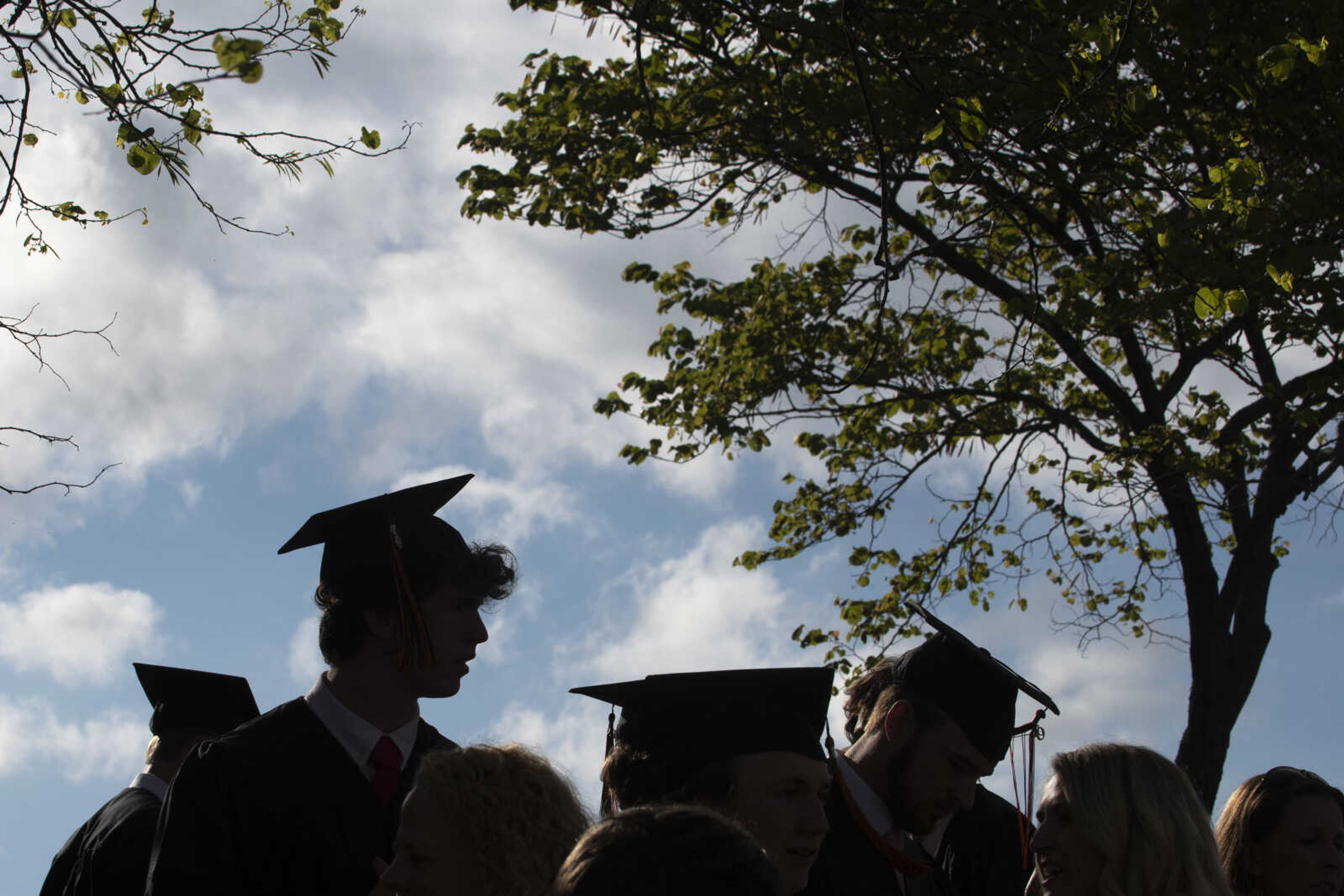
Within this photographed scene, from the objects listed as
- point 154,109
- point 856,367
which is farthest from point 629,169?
point 154,109

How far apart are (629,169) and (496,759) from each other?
8.62 meters

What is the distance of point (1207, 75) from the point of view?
8805 mm

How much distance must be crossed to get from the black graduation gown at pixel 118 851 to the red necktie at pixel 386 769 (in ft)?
3.16

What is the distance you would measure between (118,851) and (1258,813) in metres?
3.58

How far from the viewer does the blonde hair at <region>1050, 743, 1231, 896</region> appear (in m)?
3.56

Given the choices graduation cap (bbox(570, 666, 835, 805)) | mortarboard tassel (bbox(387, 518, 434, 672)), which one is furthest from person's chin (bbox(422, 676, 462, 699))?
graduation cap (bbox(570, 666, 835, 805))

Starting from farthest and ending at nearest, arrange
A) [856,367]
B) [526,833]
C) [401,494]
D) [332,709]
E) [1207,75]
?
1. [856,367]
2. [1207,75]
3. [401,494]
4. [332,709]
5. [526,833]

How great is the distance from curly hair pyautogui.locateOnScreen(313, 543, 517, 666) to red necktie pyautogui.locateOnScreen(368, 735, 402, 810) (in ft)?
0.91

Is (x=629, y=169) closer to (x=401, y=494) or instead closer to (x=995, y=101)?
(x=995, y=101)

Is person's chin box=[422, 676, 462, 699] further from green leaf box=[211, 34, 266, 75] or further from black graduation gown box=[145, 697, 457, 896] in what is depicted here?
green leaf box=[211, 34, 266, 75]

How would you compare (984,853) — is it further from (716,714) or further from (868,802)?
(716,714)

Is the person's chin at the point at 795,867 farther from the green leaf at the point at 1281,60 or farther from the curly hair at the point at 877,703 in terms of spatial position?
the green leaf at the point at 1281,60

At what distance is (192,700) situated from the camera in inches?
215

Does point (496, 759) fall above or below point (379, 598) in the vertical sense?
below
